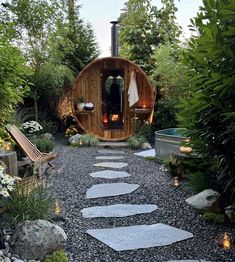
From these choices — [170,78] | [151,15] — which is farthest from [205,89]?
[151,15]

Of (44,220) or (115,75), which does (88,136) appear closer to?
(115,75)

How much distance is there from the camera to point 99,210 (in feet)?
12.8

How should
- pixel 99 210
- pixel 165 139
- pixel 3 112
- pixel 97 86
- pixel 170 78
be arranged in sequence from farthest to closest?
pixel 97 86, pixel 170 78, pixel 165 139, pixel 99 210, pixel 3 112

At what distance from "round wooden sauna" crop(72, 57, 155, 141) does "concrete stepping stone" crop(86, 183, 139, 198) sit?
4284mm

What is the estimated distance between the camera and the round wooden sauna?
30.3ft

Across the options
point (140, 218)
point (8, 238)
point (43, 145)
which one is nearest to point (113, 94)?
point (43, 145)

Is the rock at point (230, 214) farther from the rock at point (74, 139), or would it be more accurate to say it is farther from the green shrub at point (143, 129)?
the rock at point (74, 139)

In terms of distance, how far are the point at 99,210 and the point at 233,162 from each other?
167cm

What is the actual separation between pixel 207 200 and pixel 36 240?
6.12ft

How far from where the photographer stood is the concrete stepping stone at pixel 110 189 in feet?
14.8

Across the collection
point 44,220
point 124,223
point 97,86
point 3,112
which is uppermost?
point 97,86

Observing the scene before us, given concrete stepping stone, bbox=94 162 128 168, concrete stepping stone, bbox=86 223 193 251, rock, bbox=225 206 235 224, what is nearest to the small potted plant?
concrete stepping stone, bbox=94 162 128 168

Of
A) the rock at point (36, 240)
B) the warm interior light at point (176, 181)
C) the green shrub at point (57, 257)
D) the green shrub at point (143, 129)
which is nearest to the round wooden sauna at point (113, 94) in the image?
the green shrub at point (143, 129)

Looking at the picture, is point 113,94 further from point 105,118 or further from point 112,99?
point 105,118
